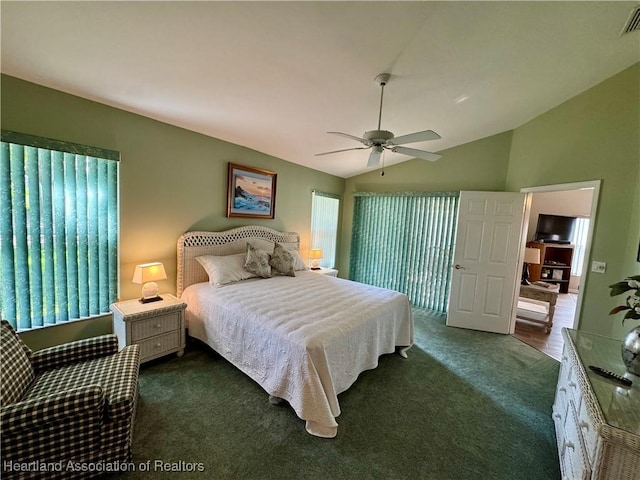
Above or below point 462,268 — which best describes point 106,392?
below

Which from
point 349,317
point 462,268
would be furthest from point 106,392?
point 462,268

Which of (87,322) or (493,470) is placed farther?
(87,322)

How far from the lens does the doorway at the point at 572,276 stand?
111 inches

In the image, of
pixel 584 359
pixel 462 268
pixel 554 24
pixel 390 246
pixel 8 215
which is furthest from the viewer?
pixel 390 246

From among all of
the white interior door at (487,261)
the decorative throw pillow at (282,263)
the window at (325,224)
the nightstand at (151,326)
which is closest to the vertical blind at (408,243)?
the window at (325,224)

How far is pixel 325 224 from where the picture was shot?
17.8ft

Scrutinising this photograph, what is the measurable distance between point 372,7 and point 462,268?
3527mm

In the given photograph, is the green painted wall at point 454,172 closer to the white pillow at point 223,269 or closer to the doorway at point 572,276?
the doorway at point 572,276

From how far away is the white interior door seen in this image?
367cm

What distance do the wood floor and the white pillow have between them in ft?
12.5

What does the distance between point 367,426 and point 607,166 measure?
3395 millimetres

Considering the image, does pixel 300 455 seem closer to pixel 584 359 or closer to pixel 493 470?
pixel 493 470

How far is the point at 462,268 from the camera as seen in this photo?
3951 mm

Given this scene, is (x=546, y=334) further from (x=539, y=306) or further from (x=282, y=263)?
(x=282, y=263)
